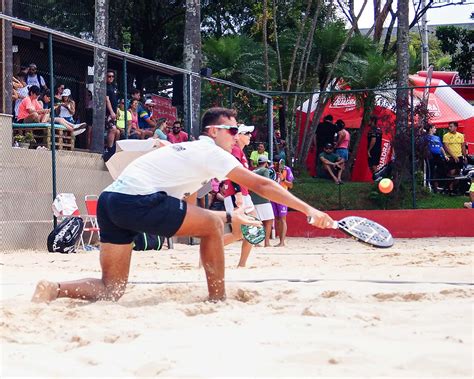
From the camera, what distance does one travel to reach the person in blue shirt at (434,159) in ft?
62.5

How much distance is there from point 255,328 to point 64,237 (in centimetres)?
796

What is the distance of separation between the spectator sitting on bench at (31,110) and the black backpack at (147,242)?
2.50m

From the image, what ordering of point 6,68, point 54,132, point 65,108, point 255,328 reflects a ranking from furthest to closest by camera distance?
point 65,108 → point 6,68 → point 54,132 → point 255,328

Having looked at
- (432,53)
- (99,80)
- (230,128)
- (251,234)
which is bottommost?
(251,234)

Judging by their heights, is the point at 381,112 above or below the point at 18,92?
below

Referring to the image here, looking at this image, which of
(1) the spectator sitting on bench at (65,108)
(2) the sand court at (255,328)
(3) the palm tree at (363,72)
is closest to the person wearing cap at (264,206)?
(1) the spectator sitting on bench at (65,108)

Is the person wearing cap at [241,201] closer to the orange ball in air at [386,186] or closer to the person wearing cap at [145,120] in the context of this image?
the person wearing cap at [145,120]

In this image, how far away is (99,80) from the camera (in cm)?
1791

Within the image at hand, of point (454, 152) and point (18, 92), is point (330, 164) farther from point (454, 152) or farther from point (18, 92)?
point (18, 92)

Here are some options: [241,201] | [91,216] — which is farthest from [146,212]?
[91,216]

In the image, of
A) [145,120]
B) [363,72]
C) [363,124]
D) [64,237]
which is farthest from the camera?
[363,72]

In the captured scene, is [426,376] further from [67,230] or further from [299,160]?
[299,160]

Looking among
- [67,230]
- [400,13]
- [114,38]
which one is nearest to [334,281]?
[67,230]

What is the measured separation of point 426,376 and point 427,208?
15.2 metres
